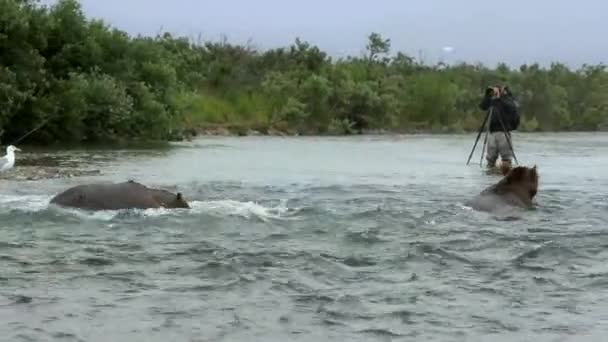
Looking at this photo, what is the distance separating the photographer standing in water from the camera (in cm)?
2258

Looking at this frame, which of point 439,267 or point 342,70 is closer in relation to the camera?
point 439,267

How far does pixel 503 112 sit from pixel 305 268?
14228 millimetres

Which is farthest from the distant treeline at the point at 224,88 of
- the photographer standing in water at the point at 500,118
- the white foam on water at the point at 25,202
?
the white foam on water at the point at 25,202

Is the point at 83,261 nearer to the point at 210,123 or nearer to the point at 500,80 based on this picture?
the point at 210,123

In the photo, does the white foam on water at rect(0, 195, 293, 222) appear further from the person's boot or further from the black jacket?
the black jacket

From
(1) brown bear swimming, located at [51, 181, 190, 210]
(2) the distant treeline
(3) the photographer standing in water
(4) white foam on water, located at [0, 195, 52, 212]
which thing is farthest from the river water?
(2) the distant treeline

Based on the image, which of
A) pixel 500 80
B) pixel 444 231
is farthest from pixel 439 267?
pixel 500 80

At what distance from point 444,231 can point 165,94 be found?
80.5 feet

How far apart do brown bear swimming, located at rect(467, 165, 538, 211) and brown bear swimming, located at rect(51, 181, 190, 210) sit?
13.6ft

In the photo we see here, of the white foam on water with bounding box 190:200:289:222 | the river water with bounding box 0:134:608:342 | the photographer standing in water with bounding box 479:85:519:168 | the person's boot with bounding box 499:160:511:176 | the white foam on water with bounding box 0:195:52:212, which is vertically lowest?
the river water with bounding box 0:134:608:342

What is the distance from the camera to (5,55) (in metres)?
32.2

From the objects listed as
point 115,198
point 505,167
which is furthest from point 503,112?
point 115,198

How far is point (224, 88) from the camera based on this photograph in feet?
186

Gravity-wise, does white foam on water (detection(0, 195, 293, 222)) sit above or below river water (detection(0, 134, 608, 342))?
above
